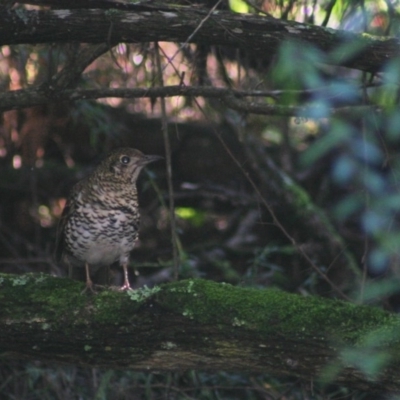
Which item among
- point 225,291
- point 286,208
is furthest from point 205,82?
point 225,291

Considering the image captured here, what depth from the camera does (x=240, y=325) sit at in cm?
354

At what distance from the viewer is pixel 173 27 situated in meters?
3.67

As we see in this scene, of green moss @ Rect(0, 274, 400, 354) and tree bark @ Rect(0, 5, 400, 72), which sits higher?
tree bark @ Rect(0, 5, 400, 72)

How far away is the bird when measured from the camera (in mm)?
4586

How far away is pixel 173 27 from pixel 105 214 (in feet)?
4.21

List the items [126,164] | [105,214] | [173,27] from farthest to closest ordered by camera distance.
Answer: [126,164] < [105,214] < [173,27]

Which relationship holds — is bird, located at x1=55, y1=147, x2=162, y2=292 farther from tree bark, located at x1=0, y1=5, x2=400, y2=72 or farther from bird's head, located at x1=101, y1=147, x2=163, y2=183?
tree bark, located at x1=0, y1=5, x2=400, y2=72

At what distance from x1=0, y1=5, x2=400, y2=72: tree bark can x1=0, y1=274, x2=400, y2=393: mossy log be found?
106 cm

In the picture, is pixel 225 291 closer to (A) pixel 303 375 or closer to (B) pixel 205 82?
(A) pixel 303 375

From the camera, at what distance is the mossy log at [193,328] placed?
11.5 ft

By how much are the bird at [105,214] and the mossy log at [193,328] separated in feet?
2.84

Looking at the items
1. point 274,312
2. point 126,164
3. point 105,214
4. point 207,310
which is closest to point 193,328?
point 207,310

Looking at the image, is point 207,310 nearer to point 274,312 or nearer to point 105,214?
point 274,312

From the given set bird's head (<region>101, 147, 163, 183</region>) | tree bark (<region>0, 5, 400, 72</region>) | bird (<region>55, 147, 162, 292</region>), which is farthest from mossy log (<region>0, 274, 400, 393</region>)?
bird's head (<region>101, 147, 163, 183</region>)
